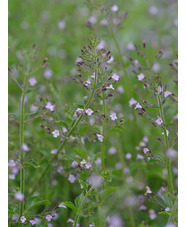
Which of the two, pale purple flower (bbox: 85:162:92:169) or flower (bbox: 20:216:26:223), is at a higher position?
pale purple flower (bbox: 85:162:92:169)

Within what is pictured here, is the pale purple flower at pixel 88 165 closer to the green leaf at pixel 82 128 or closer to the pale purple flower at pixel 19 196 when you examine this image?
the green leaf at pixel 82 128

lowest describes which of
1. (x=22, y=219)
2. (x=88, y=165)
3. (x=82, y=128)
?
(x=22, y=219)

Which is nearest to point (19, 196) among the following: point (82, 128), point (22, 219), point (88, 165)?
point (22, 219)

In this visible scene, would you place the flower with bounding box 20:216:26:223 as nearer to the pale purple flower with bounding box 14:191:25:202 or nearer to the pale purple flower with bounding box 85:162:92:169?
the pale purple flower with bounding box 14:191:25:202

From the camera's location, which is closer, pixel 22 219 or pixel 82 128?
pixel 22 219

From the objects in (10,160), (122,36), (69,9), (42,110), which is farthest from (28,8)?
(10,160)

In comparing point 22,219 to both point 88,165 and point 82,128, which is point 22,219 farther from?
point 82,128

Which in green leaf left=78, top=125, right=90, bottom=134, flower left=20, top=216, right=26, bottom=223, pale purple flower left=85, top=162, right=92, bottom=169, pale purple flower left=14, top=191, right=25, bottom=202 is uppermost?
green leaf left=78, top=125, right=90, bottom=134

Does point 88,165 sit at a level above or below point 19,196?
above

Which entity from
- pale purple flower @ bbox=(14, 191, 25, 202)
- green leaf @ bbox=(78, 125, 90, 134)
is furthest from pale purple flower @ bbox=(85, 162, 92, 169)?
pale purple flower @ bbox=(14, 191, 25, 202)

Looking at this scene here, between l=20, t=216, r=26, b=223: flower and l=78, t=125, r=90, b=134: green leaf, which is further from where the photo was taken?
l=78, t=125, r=90, b=134: green leaf

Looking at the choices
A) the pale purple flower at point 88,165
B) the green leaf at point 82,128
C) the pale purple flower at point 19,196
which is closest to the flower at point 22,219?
the pale purple flower at point 19,196

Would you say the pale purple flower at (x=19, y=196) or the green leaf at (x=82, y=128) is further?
the green leaf at (x=82, y=128)
